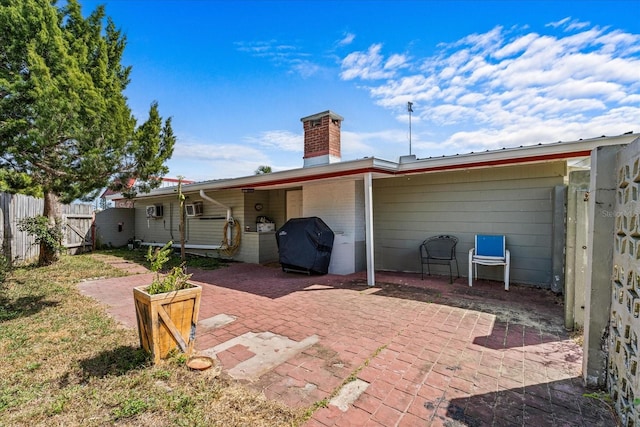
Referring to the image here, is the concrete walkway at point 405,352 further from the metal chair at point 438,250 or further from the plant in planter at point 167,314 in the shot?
the metal chair at point 438,250

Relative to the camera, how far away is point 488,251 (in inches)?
219

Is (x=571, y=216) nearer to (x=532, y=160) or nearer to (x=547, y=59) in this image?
(x=532, y=160)

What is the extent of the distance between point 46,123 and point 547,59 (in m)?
7.82

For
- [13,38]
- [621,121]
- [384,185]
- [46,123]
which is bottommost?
[384,185]

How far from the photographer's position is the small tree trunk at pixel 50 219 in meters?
7.57

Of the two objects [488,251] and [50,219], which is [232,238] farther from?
[488,251]

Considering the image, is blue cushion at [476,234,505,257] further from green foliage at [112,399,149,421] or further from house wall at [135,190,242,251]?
house wall at [135,190,242,251]

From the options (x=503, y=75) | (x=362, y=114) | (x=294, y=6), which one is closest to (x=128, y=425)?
(x=294, y=6)

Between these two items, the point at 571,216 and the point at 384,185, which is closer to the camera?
the point at 571,216

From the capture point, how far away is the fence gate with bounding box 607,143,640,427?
1.65 meters

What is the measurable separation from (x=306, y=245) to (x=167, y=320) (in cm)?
409

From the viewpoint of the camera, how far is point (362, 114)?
8805 millimetres

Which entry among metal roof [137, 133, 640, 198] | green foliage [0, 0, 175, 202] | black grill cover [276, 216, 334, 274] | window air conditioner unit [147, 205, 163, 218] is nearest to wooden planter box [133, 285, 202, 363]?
green foliage [0, 0, 175, 202]

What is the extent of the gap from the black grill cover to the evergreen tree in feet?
10.2
